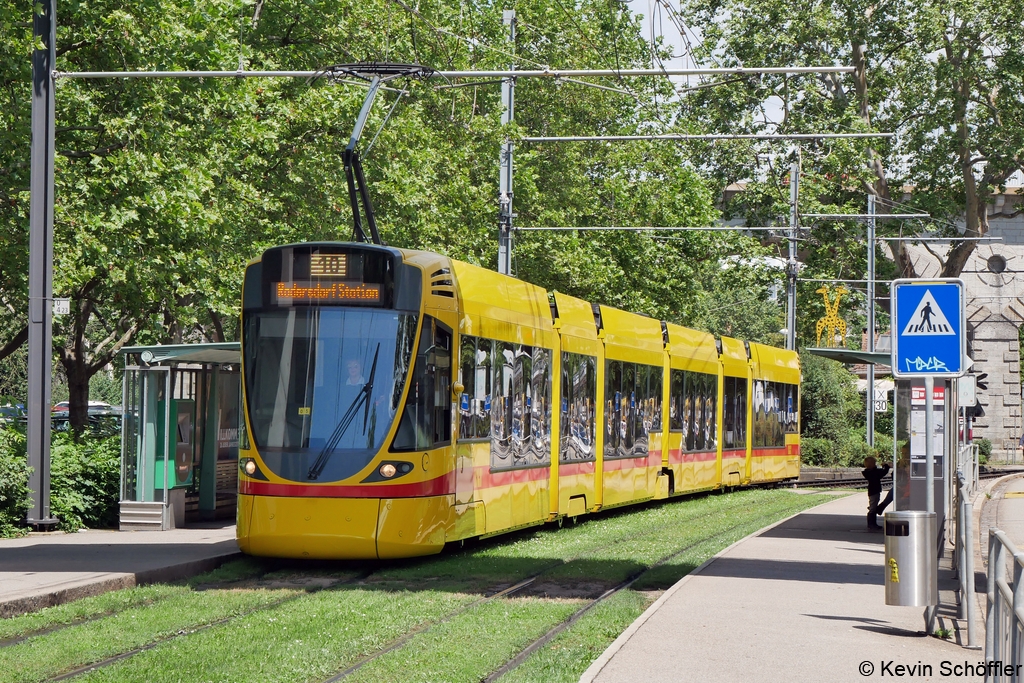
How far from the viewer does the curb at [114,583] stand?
10961 millimetres

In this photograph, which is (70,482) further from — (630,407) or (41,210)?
(630,407)

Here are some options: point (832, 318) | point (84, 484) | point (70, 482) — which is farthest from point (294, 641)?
point (832, 318)

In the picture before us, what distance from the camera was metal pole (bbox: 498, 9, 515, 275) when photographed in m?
26.3

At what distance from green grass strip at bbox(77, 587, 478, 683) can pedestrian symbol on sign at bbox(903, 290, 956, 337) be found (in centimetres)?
405

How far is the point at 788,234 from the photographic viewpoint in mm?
42094

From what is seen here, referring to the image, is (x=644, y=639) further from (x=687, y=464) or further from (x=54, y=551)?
(x=687, y=464)

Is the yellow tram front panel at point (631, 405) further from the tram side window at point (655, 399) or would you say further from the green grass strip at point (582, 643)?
the green grass strip at point (582, 643)

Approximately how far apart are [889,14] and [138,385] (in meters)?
30.4

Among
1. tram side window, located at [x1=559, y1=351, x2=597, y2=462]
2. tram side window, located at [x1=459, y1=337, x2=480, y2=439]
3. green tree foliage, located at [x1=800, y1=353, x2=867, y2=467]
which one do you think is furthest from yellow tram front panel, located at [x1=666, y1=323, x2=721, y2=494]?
green tree foliage, located at [x1=800, y1=353, x2=867, y2=467]

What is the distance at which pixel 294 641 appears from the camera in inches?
374

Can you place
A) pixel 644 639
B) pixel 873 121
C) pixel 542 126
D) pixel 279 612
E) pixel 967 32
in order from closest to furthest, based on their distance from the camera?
1. pixel 644 639
2. pixel 279 612
3. pixel 542 126
4. pixel 967 32
5. pixel 873 121

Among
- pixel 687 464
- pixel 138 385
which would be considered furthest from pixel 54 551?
pixel 687 464

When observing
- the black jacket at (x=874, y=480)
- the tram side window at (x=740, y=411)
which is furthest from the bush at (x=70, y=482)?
the tram side window at (x=740, y=411)

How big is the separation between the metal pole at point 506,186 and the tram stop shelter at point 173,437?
7.83 meters
